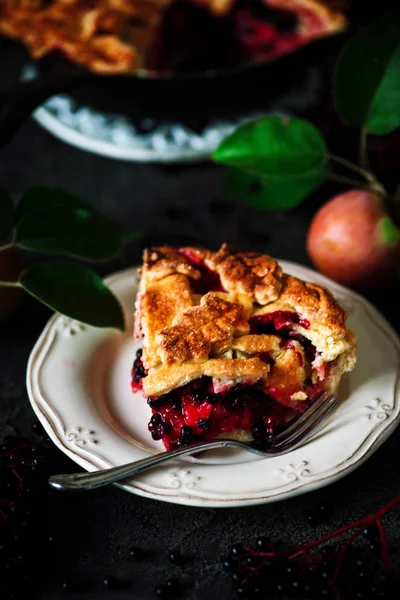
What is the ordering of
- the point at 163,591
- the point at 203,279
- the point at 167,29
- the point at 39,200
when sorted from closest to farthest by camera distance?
1. the point at 163,591
2. the point at 203,279
3. the point at 39,200
4. the point at 167,29

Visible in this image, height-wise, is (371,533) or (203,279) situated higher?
(203,279)

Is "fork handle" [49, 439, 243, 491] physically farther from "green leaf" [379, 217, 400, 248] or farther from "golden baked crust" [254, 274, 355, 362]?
"green leaf" [379, 217, 400, 248]

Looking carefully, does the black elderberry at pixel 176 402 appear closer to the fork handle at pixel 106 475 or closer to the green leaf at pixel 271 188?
the fork handle at pixel 106 475

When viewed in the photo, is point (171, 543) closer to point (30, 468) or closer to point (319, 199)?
point (30, 468)

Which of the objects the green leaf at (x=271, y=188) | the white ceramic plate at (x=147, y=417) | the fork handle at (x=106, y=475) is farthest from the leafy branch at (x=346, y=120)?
the fork handle at (x=106, y=475)

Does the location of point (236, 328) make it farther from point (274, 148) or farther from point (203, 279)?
point (274, 148)

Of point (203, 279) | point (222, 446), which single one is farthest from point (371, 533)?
point (203, 279)
